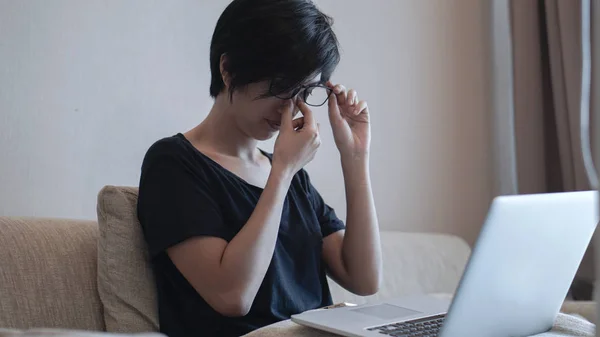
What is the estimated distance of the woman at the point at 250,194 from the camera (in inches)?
50.3

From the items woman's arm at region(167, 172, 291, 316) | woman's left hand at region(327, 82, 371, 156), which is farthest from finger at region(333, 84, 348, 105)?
woman's arm at region(167, 172, 291, 316)

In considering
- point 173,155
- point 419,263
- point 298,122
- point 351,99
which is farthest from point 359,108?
point 419,263

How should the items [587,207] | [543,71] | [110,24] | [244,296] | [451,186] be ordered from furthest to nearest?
[451,186] → [543,71] → [110,24] → [244,296] → [587,207]

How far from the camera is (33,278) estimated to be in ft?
4.42

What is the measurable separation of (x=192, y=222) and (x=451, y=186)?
4.51ft

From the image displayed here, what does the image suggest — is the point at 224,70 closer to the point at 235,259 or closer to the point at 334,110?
the point at 334,110

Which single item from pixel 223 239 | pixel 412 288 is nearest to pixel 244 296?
pixel 223 239

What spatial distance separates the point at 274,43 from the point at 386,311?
1.64 ft

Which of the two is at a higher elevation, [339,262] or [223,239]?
[223,239]

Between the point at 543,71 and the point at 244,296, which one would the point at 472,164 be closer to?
the point at 543,71

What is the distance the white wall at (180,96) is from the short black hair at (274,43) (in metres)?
0.43

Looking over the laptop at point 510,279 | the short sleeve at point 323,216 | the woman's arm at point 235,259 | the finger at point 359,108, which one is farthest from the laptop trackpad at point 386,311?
the finger at point 359,108

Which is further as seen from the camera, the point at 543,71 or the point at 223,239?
the point at 543,71

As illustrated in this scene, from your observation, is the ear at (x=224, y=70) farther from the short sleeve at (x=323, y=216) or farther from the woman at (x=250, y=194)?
the short sleeve at (x=323, y=216)
